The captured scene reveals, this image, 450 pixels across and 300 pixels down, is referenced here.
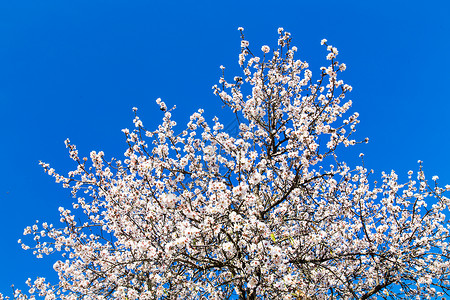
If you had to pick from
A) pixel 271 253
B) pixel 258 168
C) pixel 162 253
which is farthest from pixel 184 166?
pixel 271 253

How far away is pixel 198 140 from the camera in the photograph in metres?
7.25

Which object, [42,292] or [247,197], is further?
[42,292]

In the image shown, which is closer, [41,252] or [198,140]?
[198,140]

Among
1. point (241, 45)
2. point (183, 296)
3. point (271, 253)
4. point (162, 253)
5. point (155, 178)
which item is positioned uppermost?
point (241, 45)

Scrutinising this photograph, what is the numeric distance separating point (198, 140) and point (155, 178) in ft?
5.14

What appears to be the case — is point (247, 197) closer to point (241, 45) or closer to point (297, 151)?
point (297, 151)

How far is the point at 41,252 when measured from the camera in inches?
336

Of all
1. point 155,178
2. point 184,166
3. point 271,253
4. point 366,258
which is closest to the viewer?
point 271,253

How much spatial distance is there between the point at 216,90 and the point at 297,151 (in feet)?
12.4

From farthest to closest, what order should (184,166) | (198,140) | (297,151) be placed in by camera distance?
1. (198,140)
2. (184,166)
3. (297,151)

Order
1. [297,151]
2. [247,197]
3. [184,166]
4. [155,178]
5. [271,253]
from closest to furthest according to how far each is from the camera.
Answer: [271,253] < [247,197] < [297,151] < [155,178] < [184,166]

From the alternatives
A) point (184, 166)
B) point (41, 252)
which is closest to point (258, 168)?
point (184, 166)

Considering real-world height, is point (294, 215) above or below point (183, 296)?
above

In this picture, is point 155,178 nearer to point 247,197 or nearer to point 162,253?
point 162,253
